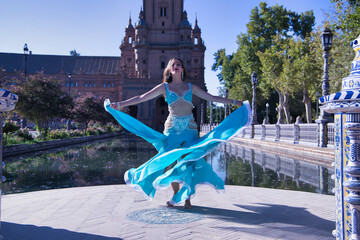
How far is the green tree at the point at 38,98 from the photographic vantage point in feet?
75.7

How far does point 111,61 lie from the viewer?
92688 mm

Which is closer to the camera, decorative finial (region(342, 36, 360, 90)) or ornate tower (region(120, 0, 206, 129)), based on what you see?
decorative finial (region(342, 36, 360, 90))

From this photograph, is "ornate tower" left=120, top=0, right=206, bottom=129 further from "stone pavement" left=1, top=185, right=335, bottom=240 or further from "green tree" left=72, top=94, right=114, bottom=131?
"stone pavement" left=1, top=185, right=335, bottom=240

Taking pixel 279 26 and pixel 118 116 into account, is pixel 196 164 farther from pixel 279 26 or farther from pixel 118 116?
pixel 279 26

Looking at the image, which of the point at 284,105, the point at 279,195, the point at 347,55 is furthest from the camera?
the point at 284,105

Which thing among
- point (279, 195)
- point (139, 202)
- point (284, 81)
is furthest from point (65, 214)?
point (284, 81)

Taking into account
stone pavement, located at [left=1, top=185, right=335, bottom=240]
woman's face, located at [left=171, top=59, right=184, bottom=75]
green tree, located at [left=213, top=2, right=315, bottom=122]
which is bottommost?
stone pavement, located at [left=1, top=185, right=335, bottom=240]

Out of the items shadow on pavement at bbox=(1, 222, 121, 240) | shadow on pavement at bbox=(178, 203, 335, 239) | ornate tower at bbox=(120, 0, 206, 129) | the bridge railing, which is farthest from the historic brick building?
shadow on pavement at bbox=(1, 222, 121, 240)

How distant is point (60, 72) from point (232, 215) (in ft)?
303

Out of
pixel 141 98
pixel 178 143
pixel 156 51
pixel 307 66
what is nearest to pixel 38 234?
pixel 178 143

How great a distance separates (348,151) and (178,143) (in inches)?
114

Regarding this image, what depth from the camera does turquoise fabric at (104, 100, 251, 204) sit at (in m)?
A: 4.30

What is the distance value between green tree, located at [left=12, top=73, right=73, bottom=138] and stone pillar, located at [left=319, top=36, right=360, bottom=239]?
23118 mm

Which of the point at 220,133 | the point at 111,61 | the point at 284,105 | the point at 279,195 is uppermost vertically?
the point at 111,61
